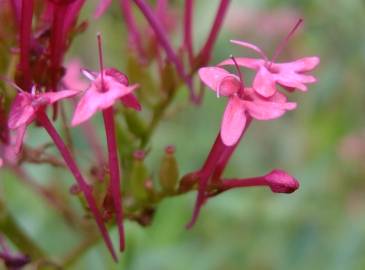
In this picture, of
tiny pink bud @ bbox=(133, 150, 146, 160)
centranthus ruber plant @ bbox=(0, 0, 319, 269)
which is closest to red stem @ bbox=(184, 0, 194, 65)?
centranthus ruber plant @ bbox=(0, 0, 319, 269)

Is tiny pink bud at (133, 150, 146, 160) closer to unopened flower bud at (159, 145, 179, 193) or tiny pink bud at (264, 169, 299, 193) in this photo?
unopened flower bud at (159, 145, 179, 193)

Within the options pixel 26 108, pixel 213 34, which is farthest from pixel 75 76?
pixel 26 108

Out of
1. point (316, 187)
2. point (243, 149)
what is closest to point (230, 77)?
point (316, 187)

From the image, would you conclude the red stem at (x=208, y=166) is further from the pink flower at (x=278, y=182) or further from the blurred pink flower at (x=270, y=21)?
the blurred pink flower at (x=270, y=21)

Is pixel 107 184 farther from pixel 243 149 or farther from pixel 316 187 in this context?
pixel 243 149

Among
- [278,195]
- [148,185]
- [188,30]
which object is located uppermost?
[188,30]

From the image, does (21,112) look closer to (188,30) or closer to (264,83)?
(264,83)
